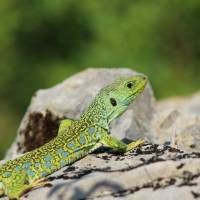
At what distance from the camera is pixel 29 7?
22.0 m

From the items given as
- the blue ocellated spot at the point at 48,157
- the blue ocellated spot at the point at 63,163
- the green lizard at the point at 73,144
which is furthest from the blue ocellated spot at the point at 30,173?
the blue ocellated spot at the point at 63,163

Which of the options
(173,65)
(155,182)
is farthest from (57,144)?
(173,65)

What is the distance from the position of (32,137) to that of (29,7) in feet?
37.3

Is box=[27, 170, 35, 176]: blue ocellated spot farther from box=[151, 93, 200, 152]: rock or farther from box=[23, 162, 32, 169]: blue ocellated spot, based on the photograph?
box=[151, 93, 200, 152]: rock

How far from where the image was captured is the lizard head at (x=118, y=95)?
27.6ft

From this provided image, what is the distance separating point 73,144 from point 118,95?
880 mm

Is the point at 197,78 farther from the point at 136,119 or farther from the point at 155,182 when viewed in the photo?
the point at 155,182

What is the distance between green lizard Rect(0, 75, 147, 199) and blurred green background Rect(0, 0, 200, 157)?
37.5 feet

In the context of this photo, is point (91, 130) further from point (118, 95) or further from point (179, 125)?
point (179, 125)

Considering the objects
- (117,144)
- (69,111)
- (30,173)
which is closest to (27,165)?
(30,173)

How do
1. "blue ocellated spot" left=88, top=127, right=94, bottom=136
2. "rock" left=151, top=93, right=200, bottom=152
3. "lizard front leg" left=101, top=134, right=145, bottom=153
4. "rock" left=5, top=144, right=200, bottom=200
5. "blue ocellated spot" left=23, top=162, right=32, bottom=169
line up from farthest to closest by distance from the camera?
1. "rock" left=151, top=93, right=200, bottom=152
2. "blue ocellated spot" left=88, top=127, right=94, bottom=136
3. "lizard front leg" left=101, top=134, right=145, bottom=153
4. "blue ocellated spot" left=23, top=162, right=32, bottom=169
5. "rock" left=5, top=144, right=200, bottom=200

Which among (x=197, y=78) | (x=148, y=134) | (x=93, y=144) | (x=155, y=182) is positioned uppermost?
(x=197, y=78)

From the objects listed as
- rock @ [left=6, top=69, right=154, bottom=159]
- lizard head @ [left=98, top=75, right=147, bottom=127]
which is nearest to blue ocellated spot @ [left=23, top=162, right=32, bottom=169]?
lizard head @ [left=98, top=75, right=147, bottom=127]

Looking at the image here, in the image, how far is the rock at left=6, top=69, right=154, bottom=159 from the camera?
10.9m
